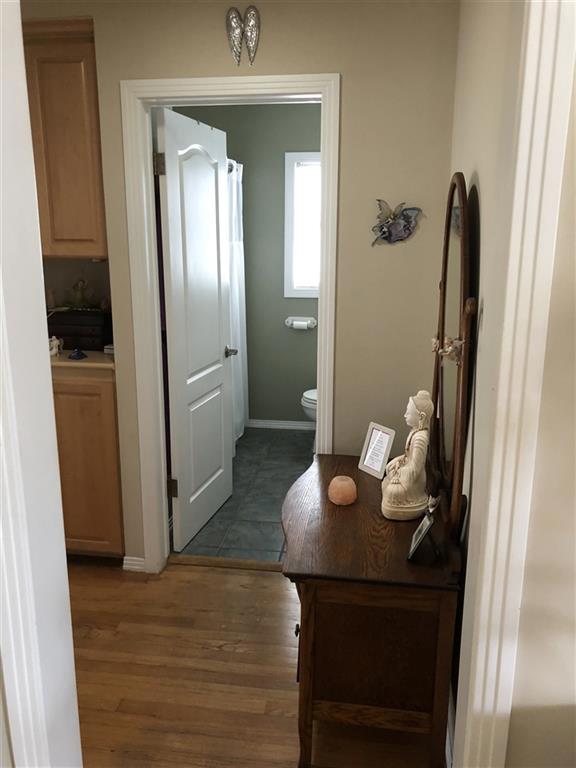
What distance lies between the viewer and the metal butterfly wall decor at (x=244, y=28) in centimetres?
230

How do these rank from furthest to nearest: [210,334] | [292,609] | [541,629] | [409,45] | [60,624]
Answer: [210,334], [292,609], [409,45], [60,624], [541,629]

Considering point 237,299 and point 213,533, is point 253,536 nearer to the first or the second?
point 213,533

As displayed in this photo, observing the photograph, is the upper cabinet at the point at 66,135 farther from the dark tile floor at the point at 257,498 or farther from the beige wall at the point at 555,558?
the beige wall at the point at 555,558

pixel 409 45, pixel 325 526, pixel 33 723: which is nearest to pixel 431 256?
pixel 409 45

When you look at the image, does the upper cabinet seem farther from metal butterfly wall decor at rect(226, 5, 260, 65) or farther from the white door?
metal butterfly wall decor at rect(226, 5, 260, 65)

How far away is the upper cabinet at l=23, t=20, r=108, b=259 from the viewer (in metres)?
2.49

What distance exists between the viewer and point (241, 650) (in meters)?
2.36

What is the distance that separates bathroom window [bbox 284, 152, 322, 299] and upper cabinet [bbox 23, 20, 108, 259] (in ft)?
6.95

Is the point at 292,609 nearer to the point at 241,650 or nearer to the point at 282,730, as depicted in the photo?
the point at 241,650

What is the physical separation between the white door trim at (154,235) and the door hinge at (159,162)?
72mm

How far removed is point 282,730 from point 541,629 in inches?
44.1

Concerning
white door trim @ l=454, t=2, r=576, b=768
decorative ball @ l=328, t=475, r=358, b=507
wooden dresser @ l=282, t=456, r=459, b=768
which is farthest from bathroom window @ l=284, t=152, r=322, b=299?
white door trim @ l=454, t=2, r=576, b=768

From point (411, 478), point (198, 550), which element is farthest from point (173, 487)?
point (411, 478)

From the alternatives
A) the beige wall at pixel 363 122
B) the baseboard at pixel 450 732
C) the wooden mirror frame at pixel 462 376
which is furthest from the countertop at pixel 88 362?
the baseboard at pixel 450 732
